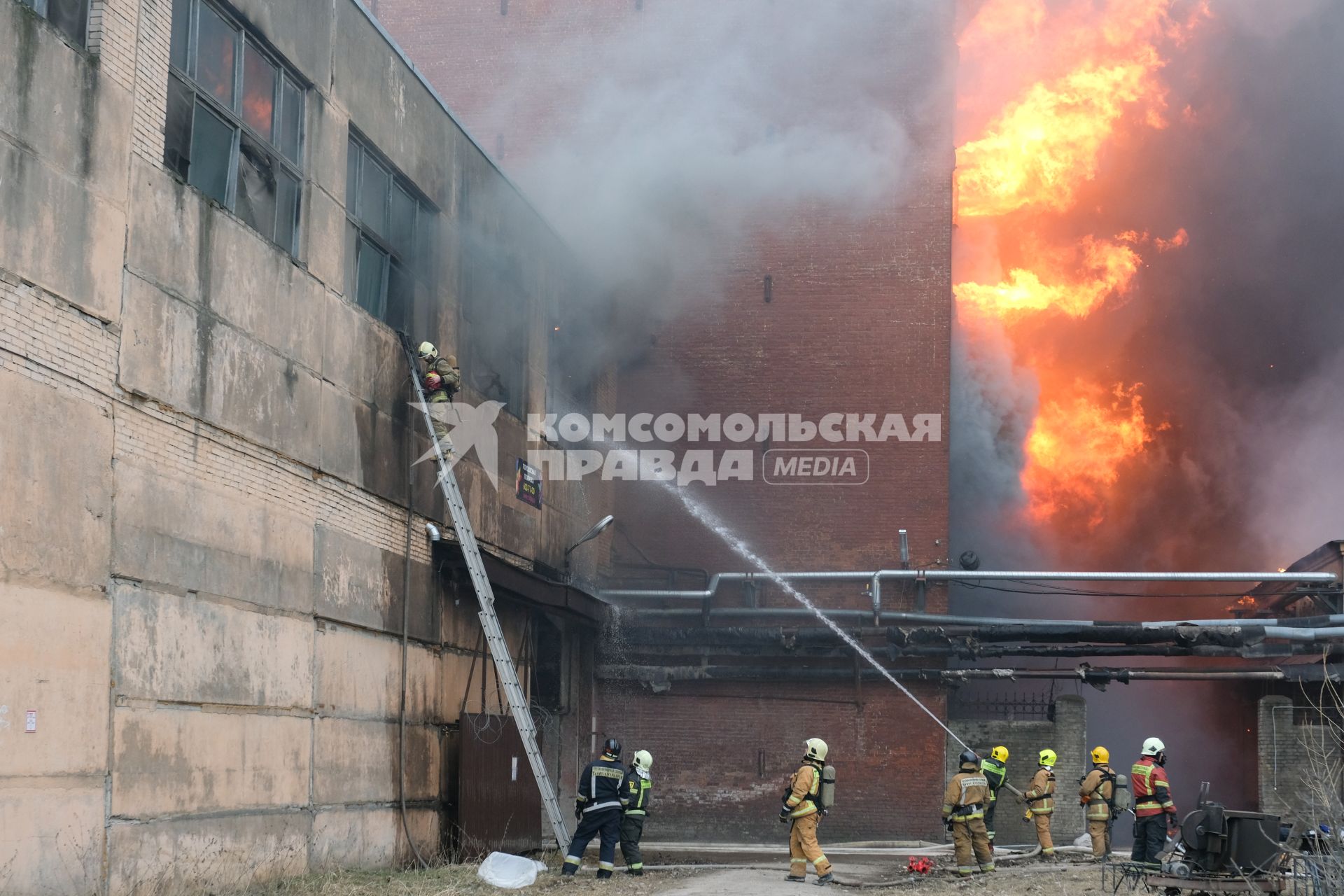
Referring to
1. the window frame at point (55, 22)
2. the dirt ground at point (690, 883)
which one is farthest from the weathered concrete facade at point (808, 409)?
the window frame at point (55, 22)

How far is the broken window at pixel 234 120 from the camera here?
34.8ft

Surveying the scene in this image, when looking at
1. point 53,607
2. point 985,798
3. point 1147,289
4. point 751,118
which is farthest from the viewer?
point 1147,289

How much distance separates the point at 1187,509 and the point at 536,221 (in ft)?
50.6

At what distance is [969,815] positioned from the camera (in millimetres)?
14289

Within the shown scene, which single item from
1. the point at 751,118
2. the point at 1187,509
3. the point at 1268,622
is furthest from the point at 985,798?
the point at 1187,509

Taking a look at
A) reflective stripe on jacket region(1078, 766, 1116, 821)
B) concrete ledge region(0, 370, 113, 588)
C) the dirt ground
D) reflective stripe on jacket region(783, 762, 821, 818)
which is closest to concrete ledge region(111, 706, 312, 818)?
the dirt ground

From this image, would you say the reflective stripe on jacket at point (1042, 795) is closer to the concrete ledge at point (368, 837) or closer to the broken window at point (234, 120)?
the concrete ledge at point (368, 837)

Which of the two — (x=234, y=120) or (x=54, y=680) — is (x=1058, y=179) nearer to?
(x=234, y=120)

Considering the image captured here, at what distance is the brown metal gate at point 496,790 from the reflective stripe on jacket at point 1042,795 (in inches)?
221

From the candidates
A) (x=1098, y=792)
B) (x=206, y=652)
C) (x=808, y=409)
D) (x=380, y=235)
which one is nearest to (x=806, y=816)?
(x=1098, y=792)

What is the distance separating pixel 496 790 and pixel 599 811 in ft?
6.64

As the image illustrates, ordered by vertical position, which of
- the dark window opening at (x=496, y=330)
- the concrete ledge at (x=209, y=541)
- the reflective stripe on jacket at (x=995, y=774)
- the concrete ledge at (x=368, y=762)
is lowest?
the reflective stripe on jacket at (x=995, y=774)

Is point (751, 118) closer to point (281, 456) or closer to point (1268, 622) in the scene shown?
point (1268, 622)

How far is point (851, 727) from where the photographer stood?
19.8m
